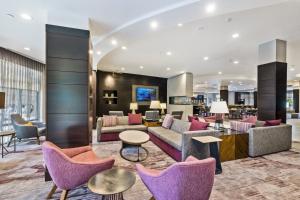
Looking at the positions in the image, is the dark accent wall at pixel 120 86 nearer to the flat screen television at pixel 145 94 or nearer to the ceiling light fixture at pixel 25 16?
the flat screen television at pixel 145 94

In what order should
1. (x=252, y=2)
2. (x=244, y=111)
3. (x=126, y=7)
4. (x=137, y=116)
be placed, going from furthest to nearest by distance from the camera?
(x=244, y=111) < (x=137, y=116) < (x=126, y=7) < (x=252, y=2)

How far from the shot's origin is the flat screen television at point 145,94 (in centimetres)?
959

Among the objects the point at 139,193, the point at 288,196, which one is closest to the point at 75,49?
the point at 139,193

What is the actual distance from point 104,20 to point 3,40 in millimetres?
3250

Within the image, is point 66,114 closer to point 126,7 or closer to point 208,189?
point 126,7

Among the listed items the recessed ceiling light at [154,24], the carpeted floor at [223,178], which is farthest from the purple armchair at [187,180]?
the recessed ceiling light at [154,24]

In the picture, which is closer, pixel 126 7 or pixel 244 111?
pixel 126 7

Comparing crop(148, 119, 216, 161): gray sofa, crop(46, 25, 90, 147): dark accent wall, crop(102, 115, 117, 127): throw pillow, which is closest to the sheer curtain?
crop(102, 115, 117, 127): throw pillow

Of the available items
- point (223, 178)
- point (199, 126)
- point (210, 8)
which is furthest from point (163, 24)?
point (223, 178)

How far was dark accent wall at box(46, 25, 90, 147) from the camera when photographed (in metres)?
2.83

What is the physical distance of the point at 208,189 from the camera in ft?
5.32

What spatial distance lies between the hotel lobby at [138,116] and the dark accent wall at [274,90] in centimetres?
3

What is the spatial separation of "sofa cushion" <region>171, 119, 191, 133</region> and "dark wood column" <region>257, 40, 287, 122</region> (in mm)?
2697

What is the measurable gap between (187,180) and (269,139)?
3.66m
